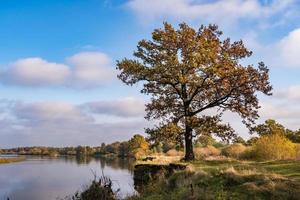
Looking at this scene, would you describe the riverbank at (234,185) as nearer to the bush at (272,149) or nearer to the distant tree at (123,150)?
the bush at (272,149)

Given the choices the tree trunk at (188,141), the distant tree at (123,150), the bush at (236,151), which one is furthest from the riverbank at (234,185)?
the distant tree at (123,150)

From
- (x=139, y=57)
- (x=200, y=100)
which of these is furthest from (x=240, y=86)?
(x=139, y=57)

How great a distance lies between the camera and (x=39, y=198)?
106 feet

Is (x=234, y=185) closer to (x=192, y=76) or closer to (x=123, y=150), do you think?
(x=192, y=76)

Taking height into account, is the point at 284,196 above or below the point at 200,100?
below

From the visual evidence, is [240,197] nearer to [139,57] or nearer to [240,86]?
[240,86]

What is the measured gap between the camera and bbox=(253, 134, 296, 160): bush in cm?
2827

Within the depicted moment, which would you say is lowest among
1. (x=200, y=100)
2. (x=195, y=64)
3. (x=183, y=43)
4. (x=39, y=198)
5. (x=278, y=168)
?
(x=39, y=198)

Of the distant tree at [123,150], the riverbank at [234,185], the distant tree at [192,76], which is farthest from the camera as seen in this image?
the distant tree at [123,150]

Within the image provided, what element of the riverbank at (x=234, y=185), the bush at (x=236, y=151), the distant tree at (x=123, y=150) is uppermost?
the distant tree at (x=123, y=150)

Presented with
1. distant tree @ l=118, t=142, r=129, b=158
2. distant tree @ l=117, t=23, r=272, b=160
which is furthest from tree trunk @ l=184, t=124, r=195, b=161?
distant tree @ l=118, t=142, r=129, b=158

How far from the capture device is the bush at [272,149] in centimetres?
2827

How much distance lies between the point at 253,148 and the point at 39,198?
16.7 meters

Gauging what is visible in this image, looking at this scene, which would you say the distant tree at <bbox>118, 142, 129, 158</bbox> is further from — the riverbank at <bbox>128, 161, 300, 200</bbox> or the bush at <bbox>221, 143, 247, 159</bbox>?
the riverbank at <bbox>128, 161, 300, 200</bbox>
